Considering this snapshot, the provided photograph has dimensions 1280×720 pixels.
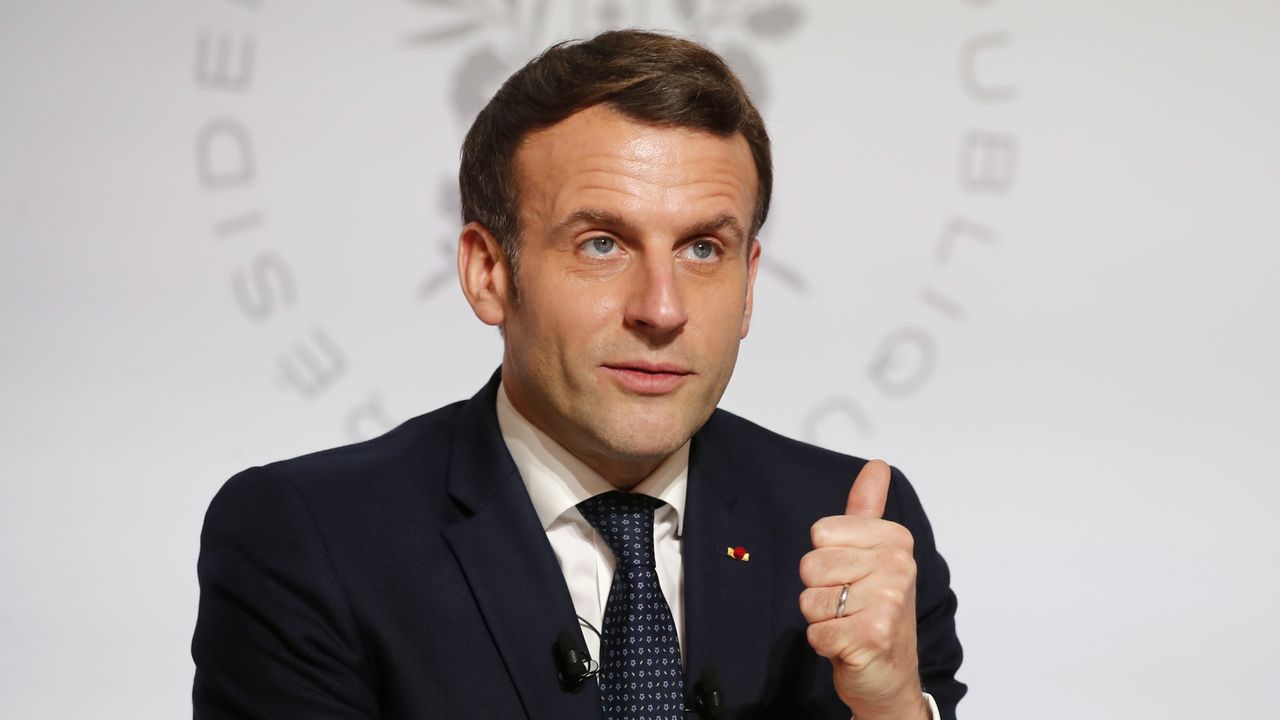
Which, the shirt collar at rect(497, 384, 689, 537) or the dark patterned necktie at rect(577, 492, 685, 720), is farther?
the shirt collar at rect(497, 384, 689, 537)

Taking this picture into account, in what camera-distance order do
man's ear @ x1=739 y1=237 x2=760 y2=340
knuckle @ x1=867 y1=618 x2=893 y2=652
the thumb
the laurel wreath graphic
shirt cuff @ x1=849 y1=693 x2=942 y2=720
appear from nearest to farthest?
knuckle @ x1=867 y1=618 x2=893 y2=652 < the thumb < shirt cuff @ x1=849 y1=693 x2=942 y2=720 < man's ear @ x1=739 y1=237 x2=760 y2=340 < the laurel wreath graphic

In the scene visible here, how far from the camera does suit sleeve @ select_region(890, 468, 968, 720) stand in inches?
91.8

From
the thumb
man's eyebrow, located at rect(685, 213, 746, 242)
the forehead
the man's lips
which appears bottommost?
the thumb

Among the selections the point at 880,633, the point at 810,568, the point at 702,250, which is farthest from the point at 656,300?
the point at 880,633

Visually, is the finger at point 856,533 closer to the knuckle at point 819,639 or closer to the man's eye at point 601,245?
the knuckle at point 819,639

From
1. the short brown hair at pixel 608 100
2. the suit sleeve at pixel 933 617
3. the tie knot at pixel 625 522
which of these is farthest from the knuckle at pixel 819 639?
the short brown hair at pixel 608 100

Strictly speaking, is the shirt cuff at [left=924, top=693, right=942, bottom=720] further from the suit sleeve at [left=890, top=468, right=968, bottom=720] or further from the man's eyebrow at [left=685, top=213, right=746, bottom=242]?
the man's eyebrow at [left=685, top=213, right=746, bottom=242]

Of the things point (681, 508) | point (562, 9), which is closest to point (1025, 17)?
point (562, 9)

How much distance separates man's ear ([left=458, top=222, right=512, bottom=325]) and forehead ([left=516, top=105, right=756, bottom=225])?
12 centimetres

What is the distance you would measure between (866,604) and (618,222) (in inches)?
26.0

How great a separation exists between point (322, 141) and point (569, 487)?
169cm

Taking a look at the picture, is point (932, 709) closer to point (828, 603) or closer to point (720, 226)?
point (828, 603)

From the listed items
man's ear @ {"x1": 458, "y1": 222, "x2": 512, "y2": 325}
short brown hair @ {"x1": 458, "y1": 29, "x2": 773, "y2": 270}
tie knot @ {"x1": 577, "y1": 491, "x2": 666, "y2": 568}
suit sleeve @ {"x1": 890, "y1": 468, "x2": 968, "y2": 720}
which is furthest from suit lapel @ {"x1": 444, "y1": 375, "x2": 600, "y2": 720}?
suit sleeve @ {"x1": 890, "y1": 468, "x2": 968, "y2": 720}

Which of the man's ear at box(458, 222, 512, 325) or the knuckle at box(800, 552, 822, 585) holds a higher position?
the man's ear at box(458, 222, 512, 325)
